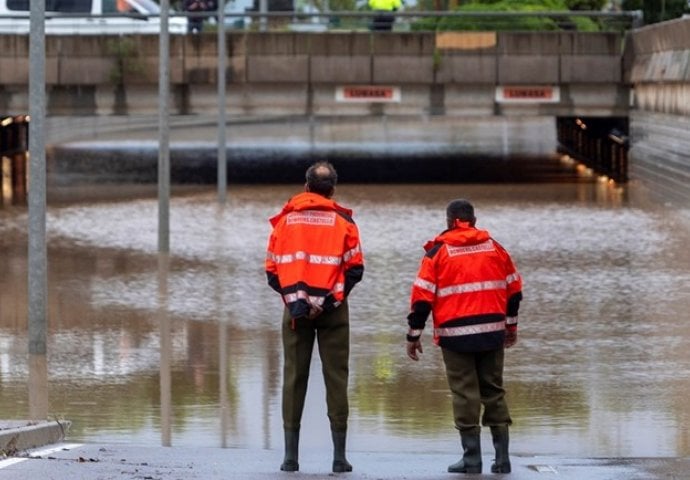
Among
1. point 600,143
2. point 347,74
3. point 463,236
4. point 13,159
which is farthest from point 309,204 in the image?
point 13,159

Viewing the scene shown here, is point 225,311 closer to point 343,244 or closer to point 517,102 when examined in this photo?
point 343,244

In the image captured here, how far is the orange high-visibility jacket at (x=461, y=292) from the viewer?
913cm

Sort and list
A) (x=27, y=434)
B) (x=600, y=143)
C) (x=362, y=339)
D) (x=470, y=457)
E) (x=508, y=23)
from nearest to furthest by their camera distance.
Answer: (x=470, y=457)
(x=27, y=434)
(x=362, y=339)
(x=508, y=23)
(x=600, y=143)

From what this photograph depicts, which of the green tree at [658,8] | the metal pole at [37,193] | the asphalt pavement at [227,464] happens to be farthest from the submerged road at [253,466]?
the green tree at [658,8]

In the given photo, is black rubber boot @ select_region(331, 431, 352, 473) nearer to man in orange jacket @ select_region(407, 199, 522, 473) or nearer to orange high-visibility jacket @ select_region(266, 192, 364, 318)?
man in orange jacket @ select_region(407, 199, 522, 473)

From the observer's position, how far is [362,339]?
15.6 meters

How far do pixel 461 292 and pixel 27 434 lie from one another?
97.8 inches

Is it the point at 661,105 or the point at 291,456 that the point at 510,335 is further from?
the point at 661,105

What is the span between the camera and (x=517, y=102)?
130ft

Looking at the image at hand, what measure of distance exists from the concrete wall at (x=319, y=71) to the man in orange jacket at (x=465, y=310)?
30.3 meters

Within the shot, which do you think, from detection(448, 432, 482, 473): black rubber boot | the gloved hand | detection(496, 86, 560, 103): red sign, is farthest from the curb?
detection(496, 86, 560, 103): red sign

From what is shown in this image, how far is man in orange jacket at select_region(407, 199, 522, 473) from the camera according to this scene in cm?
913

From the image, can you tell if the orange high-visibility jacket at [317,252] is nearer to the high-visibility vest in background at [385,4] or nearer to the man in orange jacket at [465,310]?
the man in orange jacket at [465,310]

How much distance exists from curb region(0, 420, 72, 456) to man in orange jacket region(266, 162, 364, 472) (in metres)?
1.46
